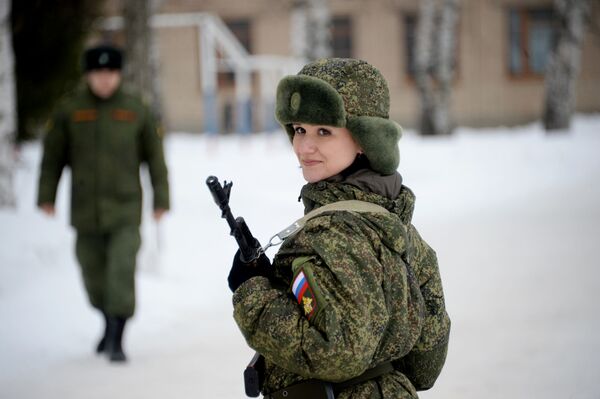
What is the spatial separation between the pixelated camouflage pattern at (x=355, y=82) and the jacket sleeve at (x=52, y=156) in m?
3.93

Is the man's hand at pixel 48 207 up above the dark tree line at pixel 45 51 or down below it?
below

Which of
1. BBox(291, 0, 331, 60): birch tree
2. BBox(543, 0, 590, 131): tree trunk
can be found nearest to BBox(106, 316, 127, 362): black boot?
BBox(291, 0, 331, 60): birch tree

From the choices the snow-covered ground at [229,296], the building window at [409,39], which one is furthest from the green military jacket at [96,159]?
the building window at [409,39]

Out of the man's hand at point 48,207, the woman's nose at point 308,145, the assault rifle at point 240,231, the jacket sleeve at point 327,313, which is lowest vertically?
the man's hand at point 48,207

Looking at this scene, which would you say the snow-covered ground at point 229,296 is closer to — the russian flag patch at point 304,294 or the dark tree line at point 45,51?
the dark tree line at point 45,51

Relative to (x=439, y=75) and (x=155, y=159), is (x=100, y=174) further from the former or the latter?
(x=439, y=75)

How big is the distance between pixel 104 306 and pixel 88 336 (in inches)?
25.1

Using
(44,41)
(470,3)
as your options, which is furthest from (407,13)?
(44,41)

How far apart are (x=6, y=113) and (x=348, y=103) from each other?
665cm

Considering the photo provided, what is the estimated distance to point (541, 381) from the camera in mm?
5277

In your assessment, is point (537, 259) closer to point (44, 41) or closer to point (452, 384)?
point (452, 384)

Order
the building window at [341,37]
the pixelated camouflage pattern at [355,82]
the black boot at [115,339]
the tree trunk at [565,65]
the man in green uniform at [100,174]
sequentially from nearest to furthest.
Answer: the pixelated camouflage pattern at [355,82] < the black boot at [115,339] < the man in green uniform at [100,174] < the tree trunk at [565,65] < the building window at [341,37]

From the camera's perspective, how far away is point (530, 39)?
29391mm

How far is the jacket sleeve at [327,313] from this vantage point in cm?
244
